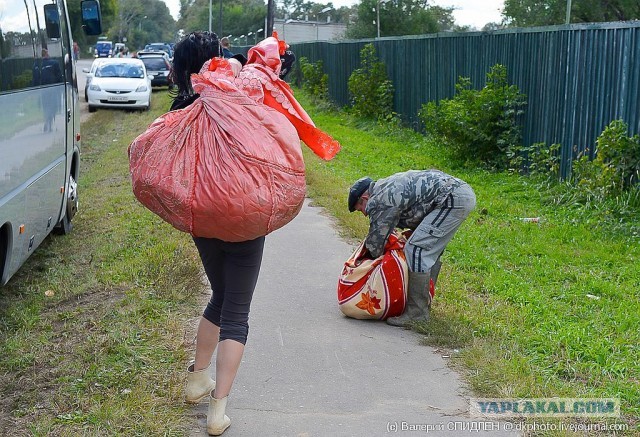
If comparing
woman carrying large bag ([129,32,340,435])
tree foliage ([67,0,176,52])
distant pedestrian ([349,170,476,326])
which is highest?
woman carrying large bag ([129,32,340,435])

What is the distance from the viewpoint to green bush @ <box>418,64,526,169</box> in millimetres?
12586

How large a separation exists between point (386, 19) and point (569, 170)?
43.2 meters

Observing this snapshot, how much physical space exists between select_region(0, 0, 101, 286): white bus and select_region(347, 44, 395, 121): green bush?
10.7 m

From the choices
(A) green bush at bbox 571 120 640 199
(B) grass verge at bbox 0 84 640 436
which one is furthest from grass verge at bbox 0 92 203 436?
(A) green bush at bbox 571 120 640 199

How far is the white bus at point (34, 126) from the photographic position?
5816 mm

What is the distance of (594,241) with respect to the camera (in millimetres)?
8406

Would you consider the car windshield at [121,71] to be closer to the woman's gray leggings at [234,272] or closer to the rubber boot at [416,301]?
the rubber boot at [416,301]

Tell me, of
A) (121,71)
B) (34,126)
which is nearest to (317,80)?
(121,71)

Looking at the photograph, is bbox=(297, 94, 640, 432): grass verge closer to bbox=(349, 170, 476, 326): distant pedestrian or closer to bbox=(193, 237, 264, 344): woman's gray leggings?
bbox=(349, 170, 476, 326): distant pedestrian

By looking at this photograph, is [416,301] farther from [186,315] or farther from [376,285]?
[186,315]

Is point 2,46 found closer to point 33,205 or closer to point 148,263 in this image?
point 33,205

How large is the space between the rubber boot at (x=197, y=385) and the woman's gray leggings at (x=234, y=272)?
416mm

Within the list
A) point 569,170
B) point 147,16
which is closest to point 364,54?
point 569,170

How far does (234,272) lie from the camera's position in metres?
4.11
